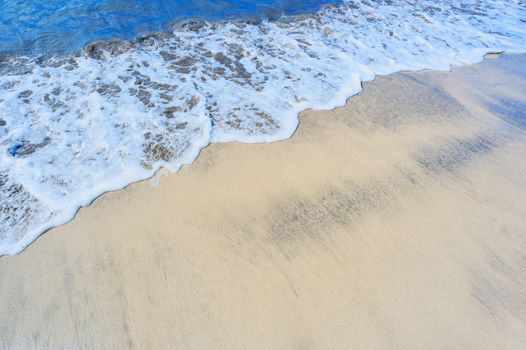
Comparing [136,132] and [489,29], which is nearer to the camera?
[136,132]

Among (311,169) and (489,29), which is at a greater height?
(489,29)

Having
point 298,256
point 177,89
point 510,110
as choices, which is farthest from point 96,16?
point 510,110

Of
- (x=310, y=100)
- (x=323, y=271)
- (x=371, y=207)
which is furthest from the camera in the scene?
(x=310, y=100)

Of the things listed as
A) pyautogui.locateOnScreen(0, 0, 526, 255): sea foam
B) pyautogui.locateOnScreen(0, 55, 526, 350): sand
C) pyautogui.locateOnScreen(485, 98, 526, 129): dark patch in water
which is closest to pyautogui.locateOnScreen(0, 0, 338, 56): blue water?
pyautogui.locateOnScreen(0, 0, 526, 255): sea foam

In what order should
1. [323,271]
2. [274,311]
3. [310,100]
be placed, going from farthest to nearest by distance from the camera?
[310,100] → [323,271] → [274,311]

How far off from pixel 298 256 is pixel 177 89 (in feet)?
11.6

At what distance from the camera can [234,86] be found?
5.41 metres

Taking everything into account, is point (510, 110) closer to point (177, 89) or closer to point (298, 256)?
point (298, 256)

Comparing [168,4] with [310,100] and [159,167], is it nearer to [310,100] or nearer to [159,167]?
[310,100]

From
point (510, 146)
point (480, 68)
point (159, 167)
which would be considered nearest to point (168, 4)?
point (159, 167)

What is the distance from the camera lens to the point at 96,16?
721 centimetres

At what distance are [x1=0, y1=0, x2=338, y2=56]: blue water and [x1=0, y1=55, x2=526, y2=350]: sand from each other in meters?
4.63

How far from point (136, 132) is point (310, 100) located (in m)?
2.75

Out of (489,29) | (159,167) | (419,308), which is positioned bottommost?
(419,308)
